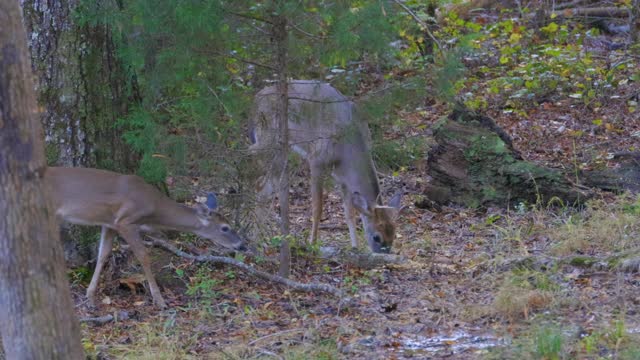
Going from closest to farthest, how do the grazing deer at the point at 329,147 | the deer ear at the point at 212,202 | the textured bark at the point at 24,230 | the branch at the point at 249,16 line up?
1. the textured bark at the point at 24,230
2. the branch at the point at 249,16
3. the grazing deer at the point at 329,147
4. the deer ear at the point at 212,202

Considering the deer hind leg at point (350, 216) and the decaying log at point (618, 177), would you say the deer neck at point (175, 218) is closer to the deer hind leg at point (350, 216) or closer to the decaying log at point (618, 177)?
the deer hind leg at point (350, 216)

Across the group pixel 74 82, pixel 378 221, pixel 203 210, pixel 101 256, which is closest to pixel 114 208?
pixel 101 256

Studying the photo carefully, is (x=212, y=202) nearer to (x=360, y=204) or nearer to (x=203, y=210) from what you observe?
(x=203, y=210)

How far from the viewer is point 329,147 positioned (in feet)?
A: 32.9

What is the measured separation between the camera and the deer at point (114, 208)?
741cm

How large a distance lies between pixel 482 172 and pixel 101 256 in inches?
198

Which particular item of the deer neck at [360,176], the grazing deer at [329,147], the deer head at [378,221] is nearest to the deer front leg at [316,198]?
the grazing deer at [329,147]

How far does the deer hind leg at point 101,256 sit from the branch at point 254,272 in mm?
609

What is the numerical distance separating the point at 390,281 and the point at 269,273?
102 cm

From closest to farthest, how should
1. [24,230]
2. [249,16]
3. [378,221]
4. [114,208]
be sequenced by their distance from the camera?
[24,230] < [249,16] < [114,208] < [378,221]

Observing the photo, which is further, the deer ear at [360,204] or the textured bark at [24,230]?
the deer ear at [360,204]

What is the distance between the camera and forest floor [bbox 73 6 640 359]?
20.0 feet

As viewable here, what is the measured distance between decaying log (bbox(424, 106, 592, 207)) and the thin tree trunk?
141 inches

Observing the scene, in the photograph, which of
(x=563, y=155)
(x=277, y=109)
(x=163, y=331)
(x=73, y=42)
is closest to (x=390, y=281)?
(x=277, y=109)
